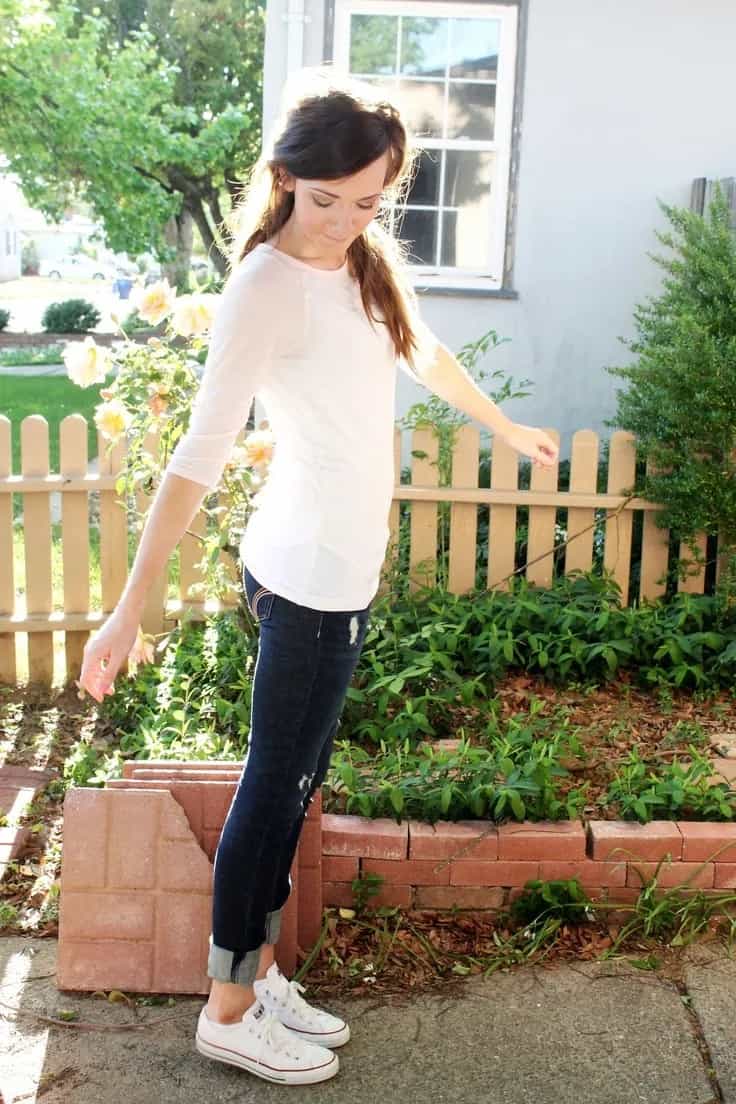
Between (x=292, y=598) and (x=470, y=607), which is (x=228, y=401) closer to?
(x=292, y=598)

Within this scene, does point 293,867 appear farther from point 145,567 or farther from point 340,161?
point 340,161

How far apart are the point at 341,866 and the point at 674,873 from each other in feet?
2.85

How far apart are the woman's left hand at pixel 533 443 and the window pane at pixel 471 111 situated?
4.90 meters

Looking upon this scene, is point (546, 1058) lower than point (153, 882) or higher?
lower

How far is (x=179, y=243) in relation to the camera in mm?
26594

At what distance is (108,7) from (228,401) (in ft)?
87.4

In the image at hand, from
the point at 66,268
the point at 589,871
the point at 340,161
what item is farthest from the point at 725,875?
the point at 66,268

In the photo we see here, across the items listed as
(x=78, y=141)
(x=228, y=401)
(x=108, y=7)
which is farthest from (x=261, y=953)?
Result: (x=108, y=7)

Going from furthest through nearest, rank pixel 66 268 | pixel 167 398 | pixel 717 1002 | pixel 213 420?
pixel 66 268 → pixel 167 398 → pixel 717 1002 → pixel 213 420

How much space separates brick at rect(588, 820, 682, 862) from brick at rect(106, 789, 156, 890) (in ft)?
3.75

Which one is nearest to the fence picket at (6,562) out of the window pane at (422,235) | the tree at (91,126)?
the window pane at (422,235)

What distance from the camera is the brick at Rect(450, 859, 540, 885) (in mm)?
3230

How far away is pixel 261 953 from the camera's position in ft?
8.72

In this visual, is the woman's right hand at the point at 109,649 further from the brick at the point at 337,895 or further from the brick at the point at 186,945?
the brick at the point at 337,895
